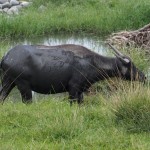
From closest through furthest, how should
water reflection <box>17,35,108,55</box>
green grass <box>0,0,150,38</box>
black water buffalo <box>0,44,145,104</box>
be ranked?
black water buffalo <box>0,44,145,104</box>, water reflection <box>17,35,108,55</box>, green grass <box>0,0,150,38</box>

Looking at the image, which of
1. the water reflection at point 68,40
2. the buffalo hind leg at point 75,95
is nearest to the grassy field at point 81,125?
the buffalo hind leg at point 75,95

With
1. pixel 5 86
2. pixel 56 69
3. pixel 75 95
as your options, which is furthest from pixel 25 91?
pixel 75 95

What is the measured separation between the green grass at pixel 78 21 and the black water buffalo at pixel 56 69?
24.1 feet

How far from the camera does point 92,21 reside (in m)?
17.5

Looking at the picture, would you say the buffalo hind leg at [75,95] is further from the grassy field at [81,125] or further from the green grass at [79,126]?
the green grass at [79,126]

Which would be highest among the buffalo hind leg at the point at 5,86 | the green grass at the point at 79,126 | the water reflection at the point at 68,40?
the green grass at the point at 79,126

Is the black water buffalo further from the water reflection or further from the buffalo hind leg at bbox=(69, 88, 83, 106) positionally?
the water reflection

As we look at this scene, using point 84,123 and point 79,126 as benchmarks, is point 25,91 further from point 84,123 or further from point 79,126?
point 79,126

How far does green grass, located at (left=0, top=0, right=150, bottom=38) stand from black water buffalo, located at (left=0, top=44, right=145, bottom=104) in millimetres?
7355

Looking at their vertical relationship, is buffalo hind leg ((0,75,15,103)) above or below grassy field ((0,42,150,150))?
below

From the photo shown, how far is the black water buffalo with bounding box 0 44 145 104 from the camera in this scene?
29.0 feet

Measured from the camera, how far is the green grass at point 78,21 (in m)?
16.9

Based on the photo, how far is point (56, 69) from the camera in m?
9.12

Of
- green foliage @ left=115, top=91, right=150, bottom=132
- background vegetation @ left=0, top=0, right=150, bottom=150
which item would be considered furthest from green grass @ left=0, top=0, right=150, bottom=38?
green foliage @ left=115, top=91, right=150, bottom=132
